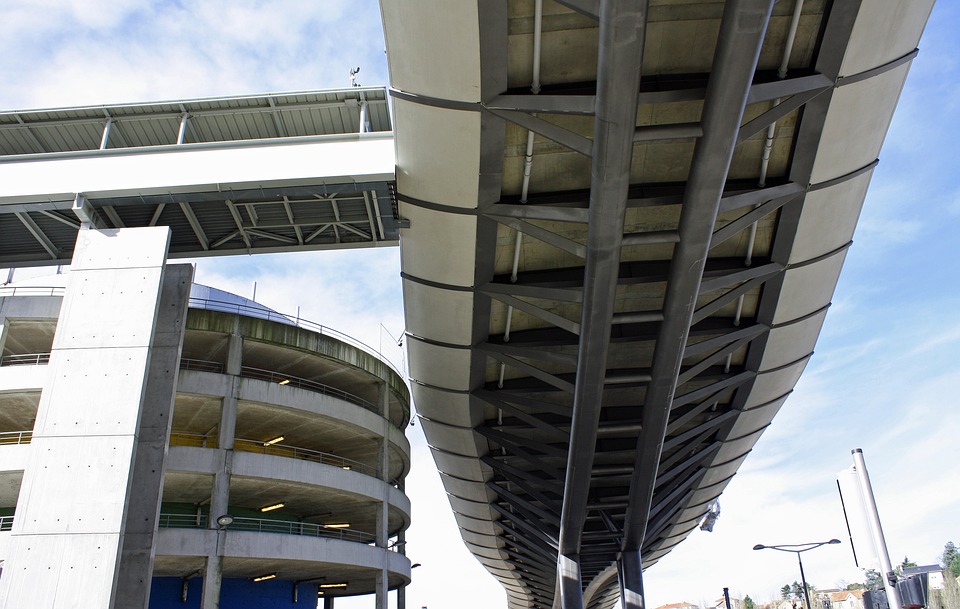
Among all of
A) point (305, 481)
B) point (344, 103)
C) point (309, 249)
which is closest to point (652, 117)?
point (344, 103)

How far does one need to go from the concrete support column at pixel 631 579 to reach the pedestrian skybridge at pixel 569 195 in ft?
0.24

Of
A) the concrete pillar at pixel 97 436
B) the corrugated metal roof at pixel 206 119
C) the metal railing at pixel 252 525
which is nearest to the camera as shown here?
the concrete pillar at pixel 97 436

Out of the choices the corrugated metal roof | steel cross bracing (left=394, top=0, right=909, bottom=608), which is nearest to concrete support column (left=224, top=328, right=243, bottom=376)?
the corrugated metal roof

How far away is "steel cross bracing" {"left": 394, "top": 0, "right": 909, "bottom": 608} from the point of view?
29.5ft

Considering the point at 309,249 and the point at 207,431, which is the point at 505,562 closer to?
the point at 207,431

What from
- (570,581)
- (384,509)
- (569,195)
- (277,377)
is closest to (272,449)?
(277,377)

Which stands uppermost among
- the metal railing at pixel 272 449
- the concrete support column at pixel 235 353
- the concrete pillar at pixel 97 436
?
the concrete support column at pixel 235 353

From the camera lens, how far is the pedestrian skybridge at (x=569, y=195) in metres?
9.83

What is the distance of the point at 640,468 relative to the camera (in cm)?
1719

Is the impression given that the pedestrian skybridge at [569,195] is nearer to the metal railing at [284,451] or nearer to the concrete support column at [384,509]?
the concrete support column at [384,509]

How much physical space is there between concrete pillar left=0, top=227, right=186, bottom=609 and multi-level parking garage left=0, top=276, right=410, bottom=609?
750 centimetres

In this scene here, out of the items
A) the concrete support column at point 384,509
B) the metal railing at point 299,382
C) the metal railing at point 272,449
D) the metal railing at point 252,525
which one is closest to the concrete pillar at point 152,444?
the metal railing at point 252,525

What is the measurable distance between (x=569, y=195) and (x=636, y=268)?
2.77 meters

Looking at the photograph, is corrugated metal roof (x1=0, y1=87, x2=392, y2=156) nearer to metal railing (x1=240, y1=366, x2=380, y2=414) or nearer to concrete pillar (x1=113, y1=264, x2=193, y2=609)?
concrete pillar (x1=113, y1=264, x2=193, y2=609)
